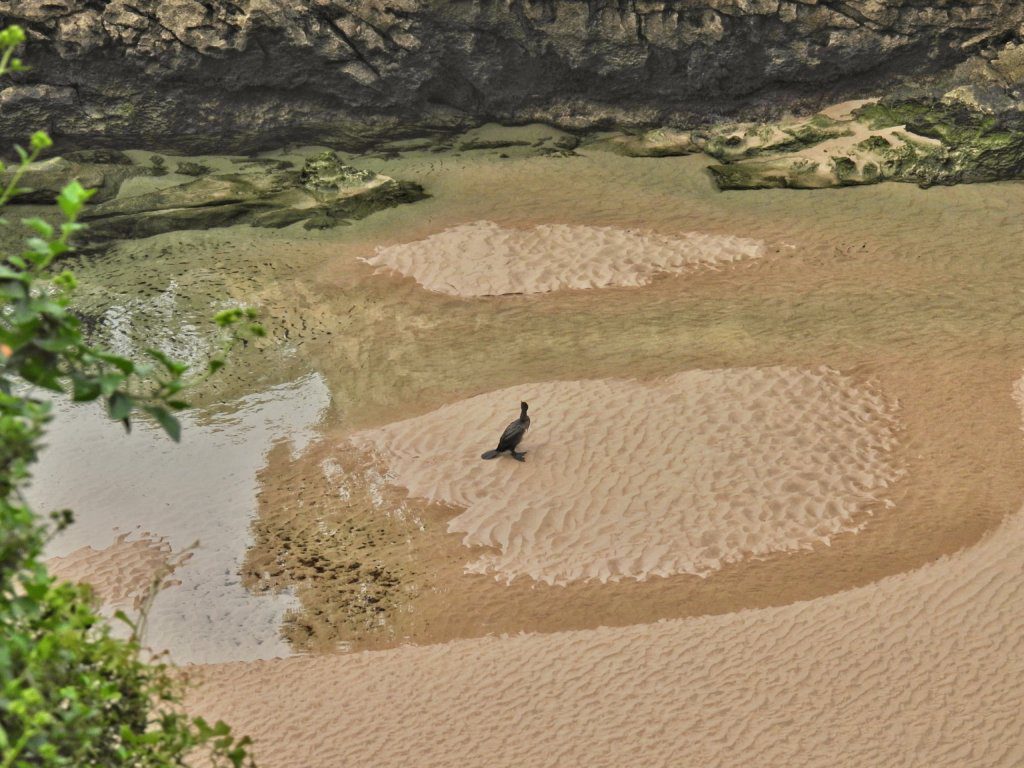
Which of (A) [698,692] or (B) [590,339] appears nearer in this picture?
(A) [698,692]

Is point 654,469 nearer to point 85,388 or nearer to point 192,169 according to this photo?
point 85,388

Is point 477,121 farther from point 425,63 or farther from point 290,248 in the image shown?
point 290,248

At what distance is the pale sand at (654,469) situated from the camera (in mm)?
15875

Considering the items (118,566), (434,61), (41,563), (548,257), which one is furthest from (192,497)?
(434,61)

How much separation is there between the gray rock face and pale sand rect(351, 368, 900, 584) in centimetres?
1280

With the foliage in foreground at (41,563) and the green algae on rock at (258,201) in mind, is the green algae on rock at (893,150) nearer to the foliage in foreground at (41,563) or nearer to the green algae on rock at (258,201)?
the green algae on rock at (258,201)

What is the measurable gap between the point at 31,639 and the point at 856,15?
2764 centimetres

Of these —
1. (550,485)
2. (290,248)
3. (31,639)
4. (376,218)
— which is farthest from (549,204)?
(31,639)

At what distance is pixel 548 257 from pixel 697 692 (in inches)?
517

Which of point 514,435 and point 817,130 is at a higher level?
point 817,130

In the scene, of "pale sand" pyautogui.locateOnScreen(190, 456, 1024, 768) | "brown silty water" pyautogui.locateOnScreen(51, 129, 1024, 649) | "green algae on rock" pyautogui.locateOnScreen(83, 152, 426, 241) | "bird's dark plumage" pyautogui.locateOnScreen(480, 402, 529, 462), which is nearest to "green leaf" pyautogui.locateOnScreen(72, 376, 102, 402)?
"pale sand" pyautogui.locateOnScreen(190, 456, 1024, 768)

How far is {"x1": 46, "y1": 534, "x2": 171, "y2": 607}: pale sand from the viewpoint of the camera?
1571cm

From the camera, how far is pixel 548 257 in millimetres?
24062

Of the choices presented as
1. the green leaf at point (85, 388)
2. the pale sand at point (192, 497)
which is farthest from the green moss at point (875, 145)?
the green leaf at point (85, 388)
